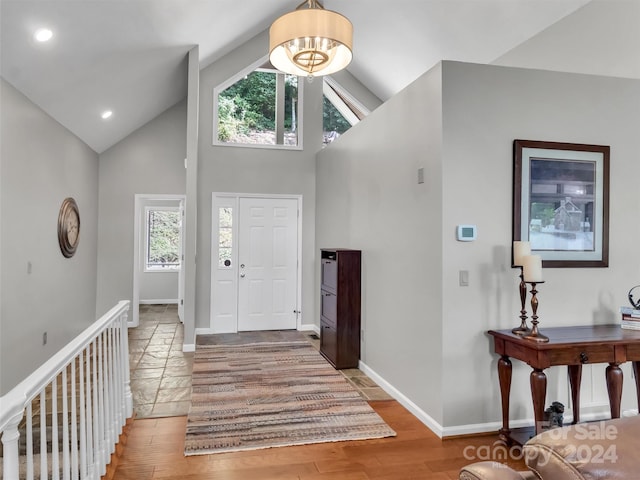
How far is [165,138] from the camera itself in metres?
6.71

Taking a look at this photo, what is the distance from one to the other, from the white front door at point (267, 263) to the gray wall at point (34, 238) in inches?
86.9

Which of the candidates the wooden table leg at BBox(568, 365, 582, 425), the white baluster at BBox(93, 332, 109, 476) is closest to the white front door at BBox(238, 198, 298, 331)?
the white baluster at BBox(93, 332, 109, 476)

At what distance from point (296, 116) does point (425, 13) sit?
246 cm

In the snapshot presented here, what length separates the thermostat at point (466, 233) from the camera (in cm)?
294

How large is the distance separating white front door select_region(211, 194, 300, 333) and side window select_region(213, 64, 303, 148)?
0.92 meters

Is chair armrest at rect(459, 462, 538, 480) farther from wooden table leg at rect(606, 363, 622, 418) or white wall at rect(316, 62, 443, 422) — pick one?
wooden table leg at rect(606, 363, 622, 418)

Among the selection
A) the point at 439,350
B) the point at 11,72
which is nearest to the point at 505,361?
the point at 439,350

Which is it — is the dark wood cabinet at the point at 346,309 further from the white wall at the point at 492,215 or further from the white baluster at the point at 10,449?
the white baluster at the point at 10,449

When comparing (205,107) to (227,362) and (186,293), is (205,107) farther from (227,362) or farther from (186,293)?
(227,362)

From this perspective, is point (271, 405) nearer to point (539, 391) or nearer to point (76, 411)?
point (76, 411)

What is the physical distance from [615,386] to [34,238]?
4.99 m

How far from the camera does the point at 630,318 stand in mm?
2920

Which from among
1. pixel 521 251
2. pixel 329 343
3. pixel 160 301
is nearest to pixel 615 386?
pixel 521 251

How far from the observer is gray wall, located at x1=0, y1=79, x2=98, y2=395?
3.53m
